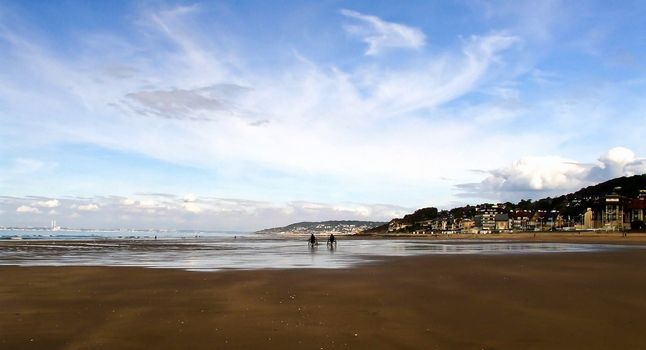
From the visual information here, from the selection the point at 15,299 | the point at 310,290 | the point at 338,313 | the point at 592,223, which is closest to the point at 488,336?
the point at 338,313

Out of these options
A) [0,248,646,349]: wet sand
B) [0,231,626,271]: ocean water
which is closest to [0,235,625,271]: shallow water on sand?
[0,231,626,271]: ocean water

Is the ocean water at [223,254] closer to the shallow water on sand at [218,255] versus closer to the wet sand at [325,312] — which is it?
the shallow water on sand at [218,255]

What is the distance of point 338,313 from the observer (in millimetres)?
11039

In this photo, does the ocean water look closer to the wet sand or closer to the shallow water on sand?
the shallow water on sand

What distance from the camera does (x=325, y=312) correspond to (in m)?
11.2

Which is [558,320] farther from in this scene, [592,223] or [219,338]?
[592,223]

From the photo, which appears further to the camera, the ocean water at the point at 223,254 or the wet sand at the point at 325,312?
the ocean water at the point at 223,254

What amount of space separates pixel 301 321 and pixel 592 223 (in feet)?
577

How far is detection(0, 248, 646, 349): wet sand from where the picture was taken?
28.2 feet

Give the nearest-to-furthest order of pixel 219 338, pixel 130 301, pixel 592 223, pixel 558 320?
pixel 219 338 < pixel 558 320 < pixel 130 301 < pixel 592 223

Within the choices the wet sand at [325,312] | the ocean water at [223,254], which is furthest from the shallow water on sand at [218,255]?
the wet sand at [325,312]

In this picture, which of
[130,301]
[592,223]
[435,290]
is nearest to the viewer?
[130,301]

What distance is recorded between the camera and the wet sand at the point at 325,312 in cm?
861

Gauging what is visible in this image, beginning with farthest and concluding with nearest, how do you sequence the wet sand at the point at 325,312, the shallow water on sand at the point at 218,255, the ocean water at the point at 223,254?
the ocean water at the point at 223,254, the shallow water on sand at the point at 218,255, the wet sand at the point at 325,312
